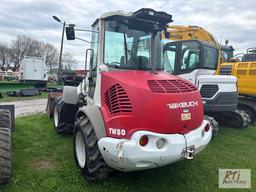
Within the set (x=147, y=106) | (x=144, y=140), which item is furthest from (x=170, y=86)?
(x=144, y=140)

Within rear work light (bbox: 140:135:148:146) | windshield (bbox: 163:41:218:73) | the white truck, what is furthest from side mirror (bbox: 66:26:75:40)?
the white truck

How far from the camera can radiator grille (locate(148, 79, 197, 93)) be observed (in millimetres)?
3459

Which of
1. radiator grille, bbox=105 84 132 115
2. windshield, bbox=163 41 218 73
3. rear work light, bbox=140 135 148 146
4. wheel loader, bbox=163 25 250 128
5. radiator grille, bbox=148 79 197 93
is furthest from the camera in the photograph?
windshield, bbox=163 41 218 73

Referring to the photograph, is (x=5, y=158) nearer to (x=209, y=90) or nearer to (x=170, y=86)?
(x=170, y=86)

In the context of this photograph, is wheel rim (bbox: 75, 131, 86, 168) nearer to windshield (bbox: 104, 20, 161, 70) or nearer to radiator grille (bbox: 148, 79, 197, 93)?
windshield (bbox: 104, 20, 161, 70)

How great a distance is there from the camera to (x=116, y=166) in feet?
11.1

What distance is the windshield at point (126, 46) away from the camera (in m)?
4.13

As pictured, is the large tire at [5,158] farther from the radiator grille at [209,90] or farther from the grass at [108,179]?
the radiator grille at [209,90]

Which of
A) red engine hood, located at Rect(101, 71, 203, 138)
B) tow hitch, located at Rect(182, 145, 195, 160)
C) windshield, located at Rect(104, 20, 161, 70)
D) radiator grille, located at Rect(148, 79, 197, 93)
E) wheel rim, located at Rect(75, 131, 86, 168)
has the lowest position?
wheel rim, located at Rect(75, 131, 86, 168)

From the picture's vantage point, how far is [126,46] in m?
4.21

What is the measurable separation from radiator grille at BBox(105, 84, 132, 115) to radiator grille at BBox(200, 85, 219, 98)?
3984 mm

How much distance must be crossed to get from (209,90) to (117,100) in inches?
163

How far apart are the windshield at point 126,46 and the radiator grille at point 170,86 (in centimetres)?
63

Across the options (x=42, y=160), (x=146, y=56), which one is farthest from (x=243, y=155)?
(x=42, y=160)
